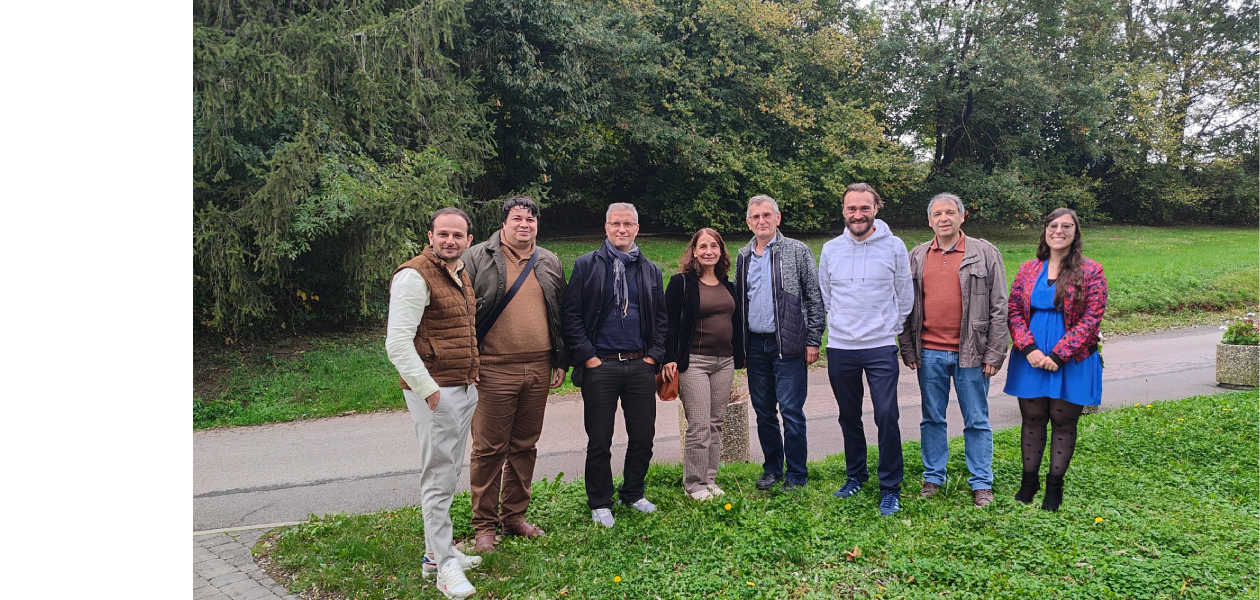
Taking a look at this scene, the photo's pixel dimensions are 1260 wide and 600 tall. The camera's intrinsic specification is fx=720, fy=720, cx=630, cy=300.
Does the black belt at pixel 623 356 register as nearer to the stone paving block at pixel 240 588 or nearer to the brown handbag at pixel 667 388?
the brown handbag at pixel 667 388

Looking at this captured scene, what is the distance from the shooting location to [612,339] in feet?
15.9

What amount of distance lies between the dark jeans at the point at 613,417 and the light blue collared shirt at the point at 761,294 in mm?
895

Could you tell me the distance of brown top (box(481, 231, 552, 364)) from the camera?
453 centimetres

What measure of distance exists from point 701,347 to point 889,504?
66.4 inches

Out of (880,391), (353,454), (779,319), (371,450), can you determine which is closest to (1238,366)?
(880,391)

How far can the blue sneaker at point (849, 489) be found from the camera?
5.23 metres

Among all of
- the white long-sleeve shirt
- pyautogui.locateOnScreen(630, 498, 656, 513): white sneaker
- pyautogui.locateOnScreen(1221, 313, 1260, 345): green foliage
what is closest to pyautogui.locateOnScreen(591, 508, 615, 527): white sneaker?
pyautogui.locateOnScreen(630, 498, 656, 513): white sneaker

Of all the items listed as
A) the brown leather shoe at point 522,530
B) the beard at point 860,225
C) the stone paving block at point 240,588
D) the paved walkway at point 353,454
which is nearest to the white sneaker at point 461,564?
the brown leather shoe at point 522,530

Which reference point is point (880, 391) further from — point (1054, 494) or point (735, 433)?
point (735, 433)

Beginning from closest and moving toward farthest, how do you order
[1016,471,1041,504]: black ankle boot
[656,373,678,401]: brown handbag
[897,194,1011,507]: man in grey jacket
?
[897,194,1011,507]: man in grey jacket < [1016,471,1041,504]: black ankle boot < [656,373,678,401]: brown handbag

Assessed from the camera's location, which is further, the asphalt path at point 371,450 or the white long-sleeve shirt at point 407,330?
the asphalt path at point 371,450

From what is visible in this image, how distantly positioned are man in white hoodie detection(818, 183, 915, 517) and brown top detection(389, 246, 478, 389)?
2.50 m

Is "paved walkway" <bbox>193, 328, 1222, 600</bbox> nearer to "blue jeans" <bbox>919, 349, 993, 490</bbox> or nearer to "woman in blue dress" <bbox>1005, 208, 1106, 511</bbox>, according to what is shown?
"blue jeans" <bbox>919, 349, 993, 490</bbox>

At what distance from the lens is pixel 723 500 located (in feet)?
16.9
